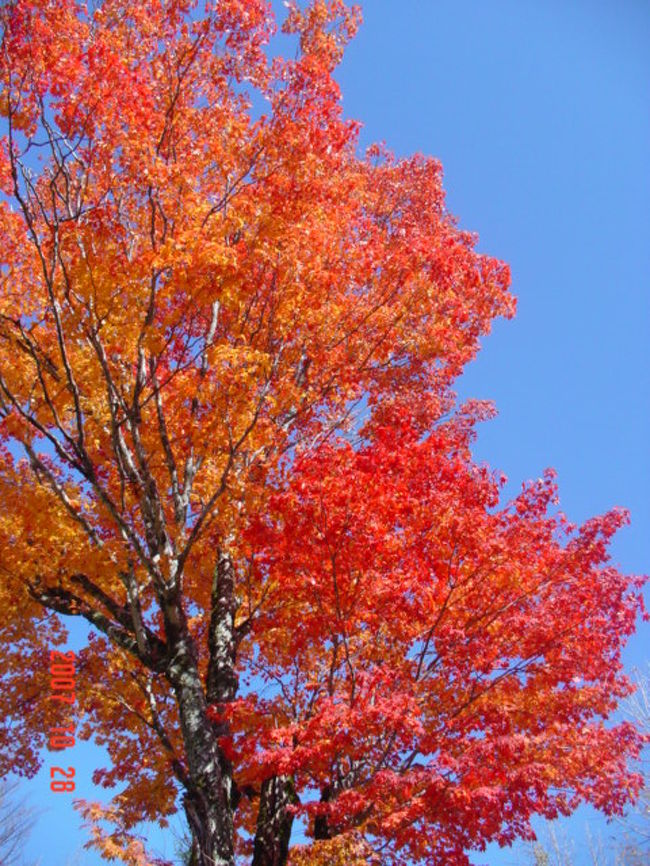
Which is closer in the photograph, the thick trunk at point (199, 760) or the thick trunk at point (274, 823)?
the thick trunk at point (199, 760)

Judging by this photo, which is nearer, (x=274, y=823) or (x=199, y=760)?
(x=199, y=760)

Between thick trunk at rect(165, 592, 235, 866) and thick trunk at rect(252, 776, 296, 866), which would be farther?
thick trunk at rect(252, 776, 296, 866)

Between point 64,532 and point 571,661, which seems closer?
point 64,532

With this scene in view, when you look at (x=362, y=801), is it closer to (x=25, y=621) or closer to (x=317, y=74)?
(x=25, y=621)

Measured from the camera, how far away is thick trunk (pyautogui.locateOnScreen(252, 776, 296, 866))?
7234 mm

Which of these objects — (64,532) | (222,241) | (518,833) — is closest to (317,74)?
(222,241)

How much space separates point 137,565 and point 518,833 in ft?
16.8

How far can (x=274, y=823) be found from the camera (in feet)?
24.4

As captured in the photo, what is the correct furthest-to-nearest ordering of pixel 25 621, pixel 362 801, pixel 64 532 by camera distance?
pixel 25 621 < pixel 64 532 < pixel 362 801

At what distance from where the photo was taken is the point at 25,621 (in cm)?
798

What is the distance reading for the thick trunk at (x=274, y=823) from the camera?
7.23m

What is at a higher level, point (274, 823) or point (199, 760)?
point (199, 760)
